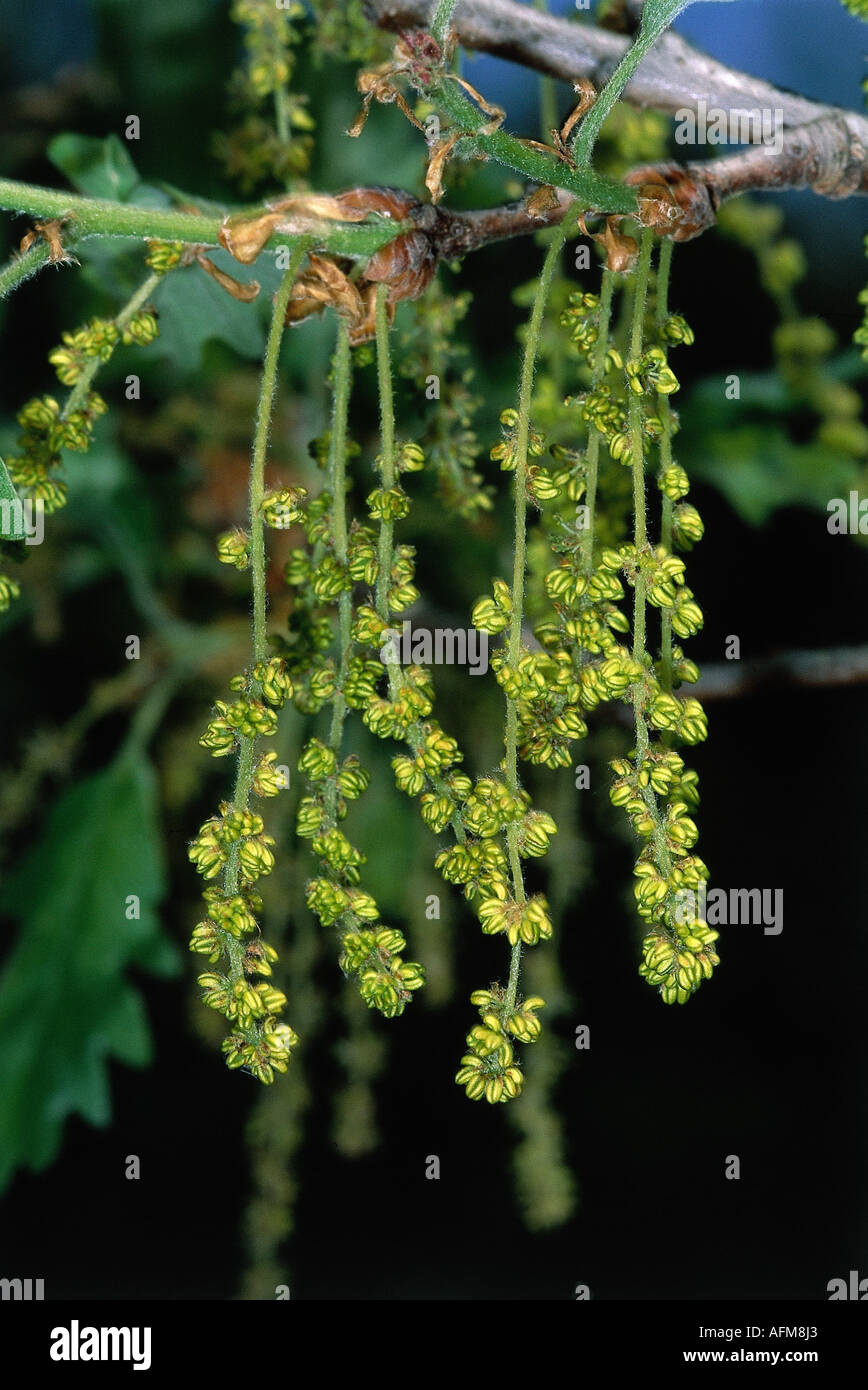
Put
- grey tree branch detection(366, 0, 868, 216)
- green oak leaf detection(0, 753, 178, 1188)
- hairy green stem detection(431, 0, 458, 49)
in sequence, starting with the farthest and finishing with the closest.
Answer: green oak leaf detection(0, 753, 178, 1188), grey tree branch detection(366, 0, 868, 216), hairy green stem detection(431, 0, 458, 49)

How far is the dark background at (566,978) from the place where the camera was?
1464 millimetres

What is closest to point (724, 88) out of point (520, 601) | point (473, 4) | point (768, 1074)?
point (473, 4)

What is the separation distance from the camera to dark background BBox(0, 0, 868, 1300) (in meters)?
1.46

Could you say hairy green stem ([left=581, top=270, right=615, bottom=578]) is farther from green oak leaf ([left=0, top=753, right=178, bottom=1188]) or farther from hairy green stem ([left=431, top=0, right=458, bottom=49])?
green oak leaf ([left=0, top=753, right=178, bottom=1188])

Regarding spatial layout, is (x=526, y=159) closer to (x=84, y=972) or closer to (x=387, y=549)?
(x=387, y=549)

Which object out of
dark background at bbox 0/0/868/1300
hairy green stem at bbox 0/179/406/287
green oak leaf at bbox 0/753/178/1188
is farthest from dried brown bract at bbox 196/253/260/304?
green oak leaf at bbox 0/753/178/1188

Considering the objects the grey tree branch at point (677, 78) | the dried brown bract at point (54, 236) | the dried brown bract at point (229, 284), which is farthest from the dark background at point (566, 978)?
the dried brown bract at point (54, 236)

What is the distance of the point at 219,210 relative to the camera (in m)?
0.81

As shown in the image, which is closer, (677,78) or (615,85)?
(615,85)

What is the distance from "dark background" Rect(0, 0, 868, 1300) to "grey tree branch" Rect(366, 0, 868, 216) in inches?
22.8

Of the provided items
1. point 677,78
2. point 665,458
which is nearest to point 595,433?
point 665,458

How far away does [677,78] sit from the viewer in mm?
814

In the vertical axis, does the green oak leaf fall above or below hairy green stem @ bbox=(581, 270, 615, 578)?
below

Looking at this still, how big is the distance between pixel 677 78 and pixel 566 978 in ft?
3.62
